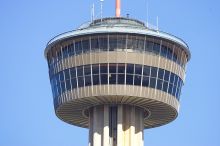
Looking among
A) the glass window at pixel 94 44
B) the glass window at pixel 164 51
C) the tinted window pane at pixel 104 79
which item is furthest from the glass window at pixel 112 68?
the glass window at pixel 164 51

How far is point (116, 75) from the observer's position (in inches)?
3349

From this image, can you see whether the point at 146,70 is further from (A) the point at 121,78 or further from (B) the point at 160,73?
(A) the point at 121,78

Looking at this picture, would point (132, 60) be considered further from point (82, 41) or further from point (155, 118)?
point (155, 118)

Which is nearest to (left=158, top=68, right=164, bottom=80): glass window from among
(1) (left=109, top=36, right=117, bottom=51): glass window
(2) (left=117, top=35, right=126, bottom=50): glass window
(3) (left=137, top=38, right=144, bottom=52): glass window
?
(3) (left=137, top=38, right=144, bottom=52): glass window

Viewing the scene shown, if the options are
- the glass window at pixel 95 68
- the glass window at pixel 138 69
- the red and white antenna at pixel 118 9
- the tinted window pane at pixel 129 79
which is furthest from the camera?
the red and white antenna at pixel 118 9

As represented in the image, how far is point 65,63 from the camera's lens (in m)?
88.5

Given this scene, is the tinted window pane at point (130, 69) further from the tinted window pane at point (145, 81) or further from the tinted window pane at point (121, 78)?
the tinted window pane at point (145, 81)

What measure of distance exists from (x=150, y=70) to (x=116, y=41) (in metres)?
6.06

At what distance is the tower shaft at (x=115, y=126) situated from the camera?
8838cm

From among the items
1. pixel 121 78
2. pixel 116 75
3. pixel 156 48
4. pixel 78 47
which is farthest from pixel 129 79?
pixel 78 47

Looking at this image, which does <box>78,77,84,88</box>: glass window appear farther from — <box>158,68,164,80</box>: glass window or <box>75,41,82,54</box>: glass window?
<box>158,68,164,80</box>: glass window

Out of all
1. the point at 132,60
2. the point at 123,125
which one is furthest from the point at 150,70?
the point at 123,125

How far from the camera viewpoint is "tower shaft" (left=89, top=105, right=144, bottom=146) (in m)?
88.4

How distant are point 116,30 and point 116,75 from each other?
238 inches
